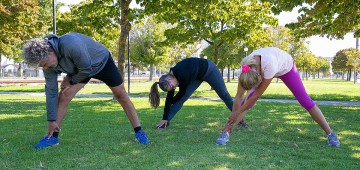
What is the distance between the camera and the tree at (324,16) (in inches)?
429

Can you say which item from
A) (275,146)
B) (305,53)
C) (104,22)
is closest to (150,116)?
(275,146)

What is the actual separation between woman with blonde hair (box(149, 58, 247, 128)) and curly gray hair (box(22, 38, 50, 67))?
73.0 inches

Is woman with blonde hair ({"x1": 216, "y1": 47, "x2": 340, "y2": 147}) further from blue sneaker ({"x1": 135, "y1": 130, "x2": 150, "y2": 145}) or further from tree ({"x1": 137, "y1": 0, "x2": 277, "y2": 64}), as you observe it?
tree ({"x1": 137, "y1": 0, "x2": 277, "y2": 64})

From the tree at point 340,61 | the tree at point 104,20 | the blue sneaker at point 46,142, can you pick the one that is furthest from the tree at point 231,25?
the tree at point 340,61

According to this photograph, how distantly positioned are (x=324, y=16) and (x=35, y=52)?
12836 millimetres

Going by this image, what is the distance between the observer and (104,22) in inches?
535

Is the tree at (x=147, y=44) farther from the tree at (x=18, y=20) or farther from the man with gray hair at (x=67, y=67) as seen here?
the man with gray hair at (x=67, y=67)

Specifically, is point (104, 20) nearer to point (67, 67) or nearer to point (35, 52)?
point (67, 67)

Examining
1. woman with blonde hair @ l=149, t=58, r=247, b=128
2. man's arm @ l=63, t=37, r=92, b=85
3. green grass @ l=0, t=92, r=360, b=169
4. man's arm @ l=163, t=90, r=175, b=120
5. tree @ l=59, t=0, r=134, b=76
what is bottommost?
green grass @ l=0, t=92, r=360, b=169

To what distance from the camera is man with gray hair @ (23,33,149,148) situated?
390 centimetres

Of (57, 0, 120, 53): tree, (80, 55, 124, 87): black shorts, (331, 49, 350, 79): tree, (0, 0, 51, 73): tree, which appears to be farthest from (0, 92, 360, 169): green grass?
(331, 49, 350, 79): tree

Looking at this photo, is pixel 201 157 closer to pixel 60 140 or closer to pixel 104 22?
pixel 60 140

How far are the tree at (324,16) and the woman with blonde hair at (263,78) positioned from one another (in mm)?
6333

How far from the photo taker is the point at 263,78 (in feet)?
Result: 14.4
